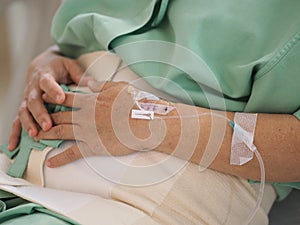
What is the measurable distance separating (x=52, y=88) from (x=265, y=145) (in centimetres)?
43

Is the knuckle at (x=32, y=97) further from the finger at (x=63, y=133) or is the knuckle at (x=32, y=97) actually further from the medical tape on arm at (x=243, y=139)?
the medical tape on arm at (x=243, y=139)

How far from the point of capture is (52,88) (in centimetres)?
94

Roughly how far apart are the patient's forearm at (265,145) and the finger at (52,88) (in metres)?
0.23

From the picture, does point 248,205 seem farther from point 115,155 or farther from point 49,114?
point 49,114

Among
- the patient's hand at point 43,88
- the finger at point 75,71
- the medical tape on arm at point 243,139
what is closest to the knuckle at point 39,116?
the patient's hand at point 43,88

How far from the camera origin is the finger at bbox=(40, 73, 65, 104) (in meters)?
0.92

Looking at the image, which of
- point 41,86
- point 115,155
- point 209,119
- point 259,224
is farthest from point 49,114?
point 259,224

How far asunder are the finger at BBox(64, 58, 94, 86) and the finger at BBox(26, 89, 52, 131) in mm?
84

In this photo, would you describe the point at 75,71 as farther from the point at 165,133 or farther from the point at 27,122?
the point at 165,133

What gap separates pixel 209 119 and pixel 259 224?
24 centimetres

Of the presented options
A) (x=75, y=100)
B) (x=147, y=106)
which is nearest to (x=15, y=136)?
(x=75, y=100)

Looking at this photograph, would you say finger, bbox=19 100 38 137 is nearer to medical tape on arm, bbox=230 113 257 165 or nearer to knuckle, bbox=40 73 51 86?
knuckle, bbox=40 73 51 86

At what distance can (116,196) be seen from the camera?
82 cm

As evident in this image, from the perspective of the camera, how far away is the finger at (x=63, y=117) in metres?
0.91
